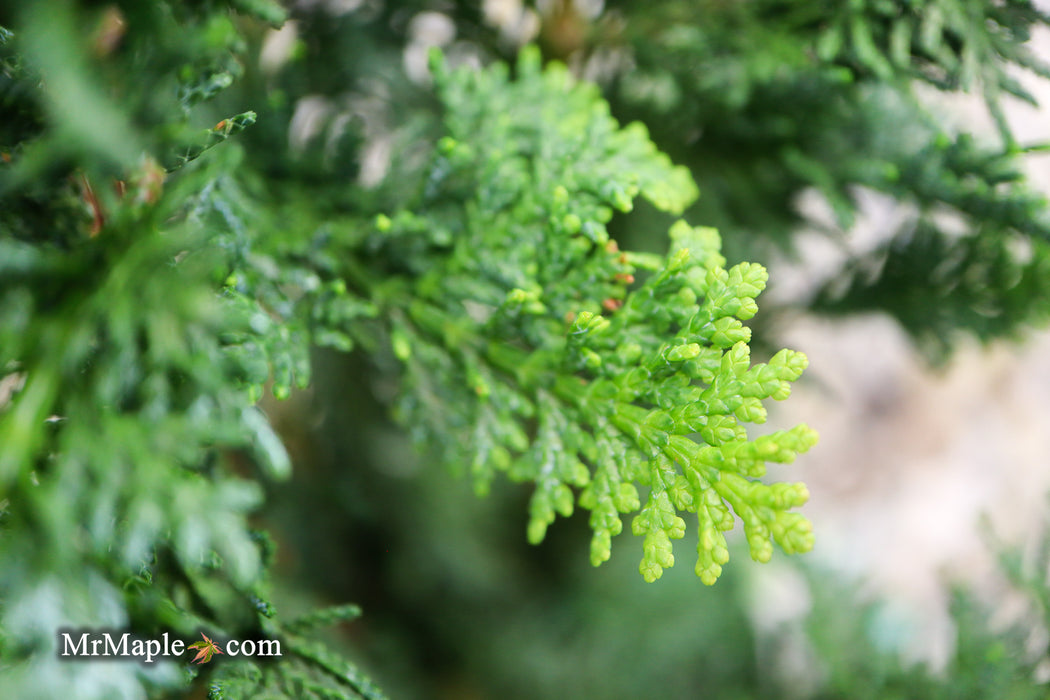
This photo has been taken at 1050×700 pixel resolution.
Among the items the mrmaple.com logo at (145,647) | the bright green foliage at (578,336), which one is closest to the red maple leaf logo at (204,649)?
the mrmaple.com logo at (145,647)

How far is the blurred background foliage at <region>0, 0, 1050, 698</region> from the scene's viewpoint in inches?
21.1

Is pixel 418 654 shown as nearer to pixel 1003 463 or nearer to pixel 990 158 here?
pixel 990 158

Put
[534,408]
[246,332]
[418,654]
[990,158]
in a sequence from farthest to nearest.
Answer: [418,654] < [990,158] < [534,408] < [246,332]

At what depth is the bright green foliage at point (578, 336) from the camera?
611 millimetres

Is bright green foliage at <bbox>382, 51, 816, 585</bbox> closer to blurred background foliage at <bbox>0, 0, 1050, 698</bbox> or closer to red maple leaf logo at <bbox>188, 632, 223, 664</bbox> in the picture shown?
blurred background foliage at <bbox>0, 0, 1050, 698</bbox>

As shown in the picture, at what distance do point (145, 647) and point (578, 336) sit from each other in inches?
18.5

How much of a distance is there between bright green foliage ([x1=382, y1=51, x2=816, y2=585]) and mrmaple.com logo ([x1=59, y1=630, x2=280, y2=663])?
293mm

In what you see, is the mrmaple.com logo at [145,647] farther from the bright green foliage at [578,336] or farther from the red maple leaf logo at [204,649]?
the bright green foliage at [578,336]

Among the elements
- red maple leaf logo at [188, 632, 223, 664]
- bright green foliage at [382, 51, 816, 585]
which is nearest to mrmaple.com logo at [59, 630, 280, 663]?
red maple leaf logo at [188, 632, 223, 664]

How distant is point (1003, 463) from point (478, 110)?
106 inches

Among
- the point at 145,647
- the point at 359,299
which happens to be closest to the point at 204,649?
the point at 145,647

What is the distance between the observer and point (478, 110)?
89 cm

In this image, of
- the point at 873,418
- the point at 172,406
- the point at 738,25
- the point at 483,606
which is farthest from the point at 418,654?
the point at 873,418

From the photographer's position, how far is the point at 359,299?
0.89 meters
